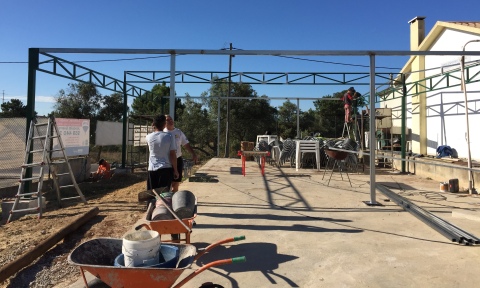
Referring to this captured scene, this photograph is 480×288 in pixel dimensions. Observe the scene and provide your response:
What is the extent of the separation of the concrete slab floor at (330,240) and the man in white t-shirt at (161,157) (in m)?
0.96

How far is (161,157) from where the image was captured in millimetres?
5152

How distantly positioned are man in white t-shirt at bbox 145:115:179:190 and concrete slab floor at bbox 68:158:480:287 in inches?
37.8

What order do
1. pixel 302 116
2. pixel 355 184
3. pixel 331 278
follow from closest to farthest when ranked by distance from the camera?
pixel 331 278 → pixel 355 184 → pixel 302 116

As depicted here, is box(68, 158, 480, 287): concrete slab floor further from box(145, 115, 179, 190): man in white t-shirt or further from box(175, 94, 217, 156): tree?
box(175, 94, 217, 156): tree

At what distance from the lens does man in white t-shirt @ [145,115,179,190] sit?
5098mm

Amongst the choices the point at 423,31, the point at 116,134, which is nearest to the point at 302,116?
the point at 423,31

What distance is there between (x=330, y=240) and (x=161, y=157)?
2723 millimetres

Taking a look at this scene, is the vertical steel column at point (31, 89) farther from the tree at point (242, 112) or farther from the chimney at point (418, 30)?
the tree at point (242, 112)

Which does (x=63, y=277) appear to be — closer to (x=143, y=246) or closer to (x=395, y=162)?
(x=143, y=246)

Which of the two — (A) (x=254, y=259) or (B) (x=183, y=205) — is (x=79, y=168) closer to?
(B) (x=183, y=205)

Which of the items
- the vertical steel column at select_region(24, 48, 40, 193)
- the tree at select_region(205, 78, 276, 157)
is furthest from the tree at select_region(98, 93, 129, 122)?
the vertical steel column at select_region(24, 48, 40, 193)

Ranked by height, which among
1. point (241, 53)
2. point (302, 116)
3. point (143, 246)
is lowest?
point (143, 246)

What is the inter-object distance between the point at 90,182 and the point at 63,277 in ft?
31.9

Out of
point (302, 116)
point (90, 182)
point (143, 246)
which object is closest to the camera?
point (143, 246)
